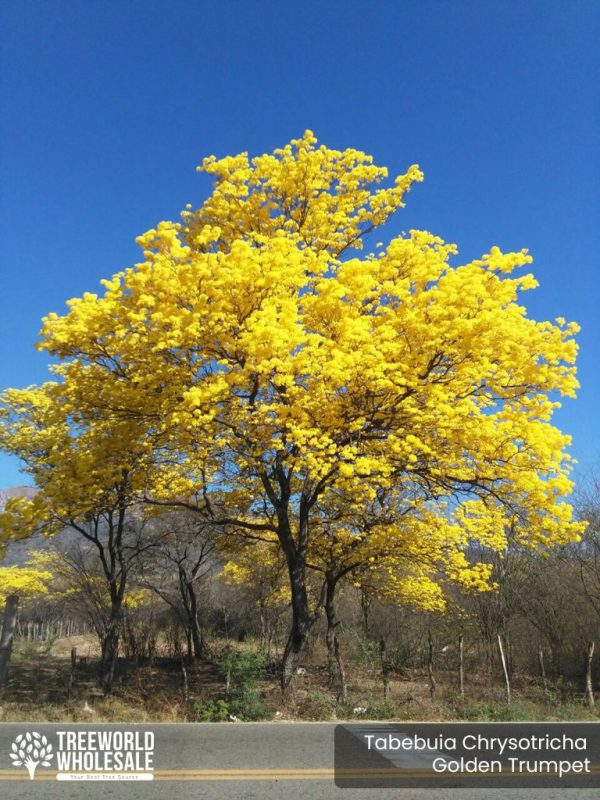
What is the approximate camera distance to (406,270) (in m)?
10.6

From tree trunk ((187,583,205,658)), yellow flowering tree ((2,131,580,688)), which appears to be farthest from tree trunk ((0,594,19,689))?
tree trunk ((187,583,205,658))

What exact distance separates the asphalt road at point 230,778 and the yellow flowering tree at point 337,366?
3.61 metres

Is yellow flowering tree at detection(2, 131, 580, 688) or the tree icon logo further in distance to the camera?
yellow flowering tree at detection(2, 131, 580, 688)

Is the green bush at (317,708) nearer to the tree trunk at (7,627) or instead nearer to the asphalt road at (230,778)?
the asphalt road at (230,778)

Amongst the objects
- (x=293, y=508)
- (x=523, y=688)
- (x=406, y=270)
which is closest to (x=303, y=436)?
(x=406, y=270)

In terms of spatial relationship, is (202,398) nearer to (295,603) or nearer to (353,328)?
(353,328)

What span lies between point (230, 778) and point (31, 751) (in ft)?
8.05

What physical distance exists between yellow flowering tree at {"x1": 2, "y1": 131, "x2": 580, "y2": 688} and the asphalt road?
3612 mm

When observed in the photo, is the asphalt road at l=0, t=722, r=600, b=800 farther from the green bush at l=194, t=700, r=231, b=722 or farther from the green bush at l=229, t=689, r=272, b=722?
the green bush at l=229, t=689, r=272, b=722

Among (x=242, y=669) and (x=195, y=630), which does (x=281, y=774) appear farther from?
(x=195, y=630)

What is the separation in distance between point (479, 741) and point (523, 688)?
1265cm

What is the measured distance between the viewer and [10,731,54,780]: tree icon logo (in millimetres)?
6020

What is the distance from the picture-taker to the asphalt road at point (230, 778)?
5.15m

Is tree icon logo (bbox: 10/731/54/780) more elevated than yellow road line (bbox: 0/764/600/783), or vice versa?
yellow road line (bbox: 0/764/600/783)
